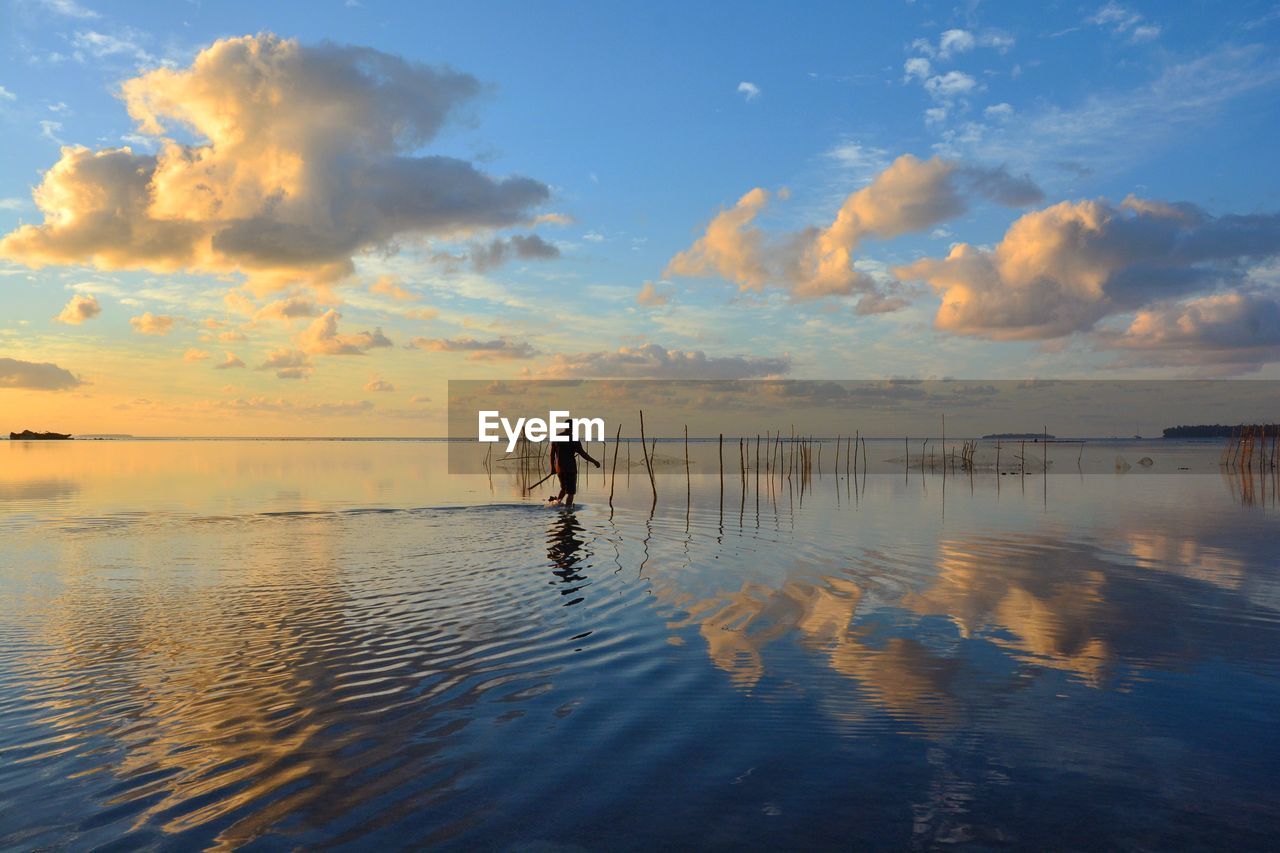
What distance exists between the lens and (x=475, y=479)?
133 ft

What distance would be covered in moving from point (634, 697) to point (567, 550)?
879cm

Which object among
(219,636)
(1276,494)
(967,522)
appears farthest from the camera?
(1276,494)

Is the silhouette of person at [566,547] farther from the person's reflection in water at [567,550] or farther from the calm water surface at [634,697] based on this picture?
the calm water surface at [634,697]

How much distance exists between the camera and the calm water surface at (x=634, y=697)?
428cm

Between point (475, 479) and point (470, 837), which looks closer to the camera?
point (470, 837)

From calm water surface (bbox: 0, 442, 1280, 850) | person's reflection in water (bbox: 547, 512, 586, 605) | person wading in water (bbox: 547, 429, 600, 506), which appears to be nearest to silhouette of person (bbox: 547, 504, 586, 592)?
person's reflection in water (bbox: 547, 512, 586, 605)

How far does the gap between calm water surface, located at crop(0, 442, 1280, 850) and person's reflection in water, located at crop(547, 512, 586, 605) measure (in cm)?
12

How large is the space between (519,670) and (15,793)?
360 centimetres

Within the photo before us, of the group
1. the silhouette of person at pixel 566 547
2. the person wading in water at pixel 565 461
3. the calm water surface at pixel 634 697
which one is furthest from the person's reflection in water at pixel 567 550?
the person wading in water at pixel 565 461

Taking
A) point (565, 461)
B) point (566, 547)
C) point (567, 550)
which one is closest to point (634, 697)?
point (567, 550)

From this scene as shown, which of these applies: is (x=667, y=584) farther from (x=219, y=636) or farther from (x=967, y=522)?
(x=967, y=522)

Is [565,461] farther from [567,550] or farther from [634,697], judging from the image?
[634,697]

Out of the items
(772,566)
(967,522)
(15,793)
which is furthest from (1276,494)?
(15,793)

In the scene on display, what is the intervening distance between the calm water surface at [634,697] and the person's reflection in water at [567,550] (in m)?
0.12
